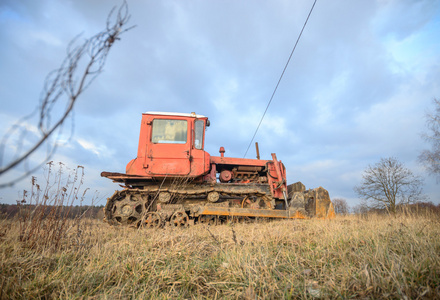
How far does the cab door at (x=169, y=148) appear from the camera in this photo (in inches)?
243

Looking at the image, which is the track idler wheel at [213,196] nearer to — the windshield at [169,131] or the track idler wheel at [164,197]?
the track idler wheel at [164,197]

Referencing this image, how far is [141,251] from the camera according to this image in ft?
9.42

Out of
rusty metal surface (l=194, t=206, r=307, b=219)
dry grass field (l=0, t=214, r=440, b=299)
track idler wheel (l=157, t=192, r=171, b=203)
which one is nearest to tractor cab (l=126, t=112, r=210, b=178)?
track idler wheel (l=157, t=192, r=171, b=203)

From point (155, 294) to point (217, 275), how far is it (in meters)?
0.61

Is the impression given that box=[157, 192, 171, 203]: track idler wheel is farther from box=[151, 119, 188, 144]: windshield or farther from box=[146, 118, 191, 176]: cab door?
box=[151, 119, 188, 144]: windshield

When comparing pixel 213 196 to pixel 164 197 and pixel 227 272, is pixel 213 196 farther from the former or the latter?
pixel 227 272

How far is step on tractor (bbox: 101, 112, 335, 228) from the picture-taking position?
243 inches

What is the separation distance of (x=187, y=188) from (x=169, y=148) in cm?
121

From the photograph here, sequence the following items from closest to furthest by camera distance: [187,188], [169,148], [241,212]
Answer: [241,212], [169,148], [187,188]

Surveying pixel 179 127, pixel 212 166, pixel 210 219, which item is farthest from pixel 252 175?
pixel 179 127

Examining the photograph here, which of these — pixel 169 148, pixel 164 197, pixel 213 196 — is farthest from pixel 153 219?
pixel 169 148

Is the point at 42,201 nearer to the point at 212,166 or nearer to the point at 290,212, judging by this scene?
the point at 212,166

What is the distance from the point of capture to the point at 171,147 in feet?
20.8

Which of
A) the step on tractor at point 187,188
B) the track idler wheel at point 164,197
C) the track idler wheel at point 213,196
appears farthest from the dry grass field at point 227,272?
the track idler wheel at point 213,196
